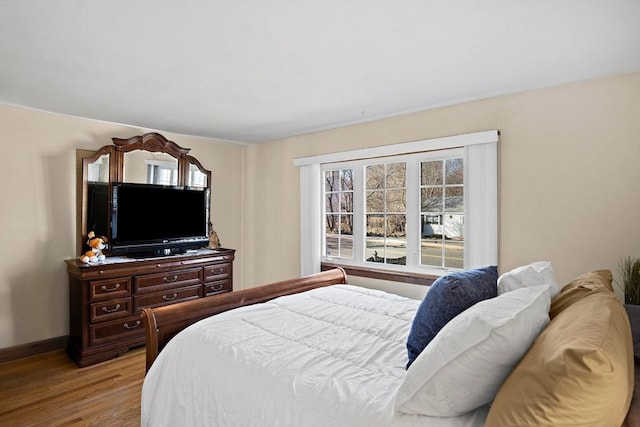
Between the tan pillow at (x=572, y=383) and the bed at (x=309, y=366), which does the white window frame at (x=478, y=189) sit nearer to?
the bed at (x=309, y=366)

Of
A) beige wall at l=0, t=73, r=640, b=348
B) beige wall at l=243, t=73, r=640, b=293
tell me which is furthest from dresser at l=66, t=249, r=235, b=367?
beige wall at l=243, t=73, r=640, b=293

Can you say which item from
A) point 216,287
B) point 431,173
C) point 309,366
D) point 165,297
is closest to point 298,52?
point 309,366

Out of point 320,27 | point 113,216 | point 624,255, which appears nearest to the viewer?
point 320,27

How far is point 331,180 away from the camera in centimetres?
438

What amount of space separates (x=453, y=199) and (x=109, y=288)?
3365 mm

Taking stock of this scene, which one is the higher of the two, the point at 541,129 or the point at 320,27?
the point at 320,27

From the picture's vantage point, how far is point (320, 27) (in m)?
1.92

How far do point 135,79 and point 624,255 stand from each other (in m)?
3.77

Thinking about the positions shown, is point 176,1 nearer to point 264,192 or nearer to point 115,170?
point 115,170

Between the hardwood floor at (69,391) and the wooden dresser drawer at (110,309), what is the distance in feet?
1.32

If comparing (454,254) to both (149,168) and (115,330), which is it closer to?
(115,330)

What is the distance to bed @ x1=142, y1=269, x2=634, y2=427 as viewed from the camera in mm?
1162

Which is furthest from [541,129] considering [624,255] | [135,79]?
[135,79]

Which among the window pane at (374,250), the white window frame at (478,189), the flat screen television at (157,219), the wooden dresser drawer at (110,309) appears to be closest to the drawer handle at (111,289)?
the wooden dresser drawer at (110,309)
